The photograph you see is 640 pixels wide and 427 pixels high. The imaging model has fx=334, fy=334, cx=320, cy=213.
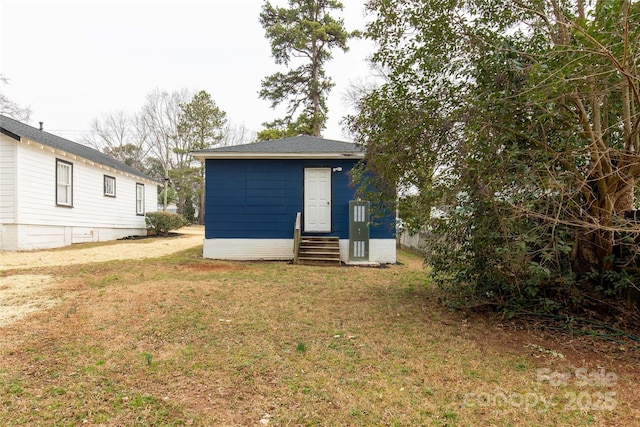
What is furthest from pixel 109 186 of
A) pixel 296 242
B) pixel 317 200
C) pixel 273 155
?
pixel 296 242

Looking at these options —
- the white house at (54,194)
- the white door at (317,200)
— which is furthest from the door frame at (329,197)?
the white house at (54,194)

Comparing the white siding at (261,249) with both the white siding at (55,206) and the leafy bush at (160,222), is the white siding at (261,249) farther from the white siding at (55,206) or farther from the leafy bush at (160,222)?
the leafy bush at (160,222)

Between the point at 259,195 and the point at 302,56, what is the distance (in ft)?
46.7

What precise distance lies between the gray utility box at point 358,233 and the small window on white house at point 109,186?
10156 millimetres

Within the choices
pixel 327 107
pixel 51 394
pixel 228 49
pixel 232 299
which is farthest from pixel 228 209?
pixel 327 107

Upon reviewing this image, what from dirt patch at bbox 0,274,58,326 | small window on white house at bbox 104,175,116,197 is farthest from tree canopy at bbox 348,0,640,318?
small window on white house at bbox 104,175,116,197

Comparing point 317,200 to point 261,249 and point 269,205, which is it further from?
point 261,249

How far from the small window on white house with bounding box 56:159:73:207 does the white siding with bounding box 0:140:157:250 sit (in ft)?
0.52

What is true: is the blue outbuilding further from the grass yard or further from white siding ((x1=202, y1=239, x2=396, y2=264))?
the grass yard

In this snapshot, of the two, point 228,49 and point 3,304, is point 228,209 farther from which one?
point 228,49

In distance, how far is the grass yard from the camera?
6.80 feet

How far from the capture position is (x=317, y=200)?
8961 mm

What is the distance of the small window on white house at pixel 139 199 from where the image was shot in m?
15.5

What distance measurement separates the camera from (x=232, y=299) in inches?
188
